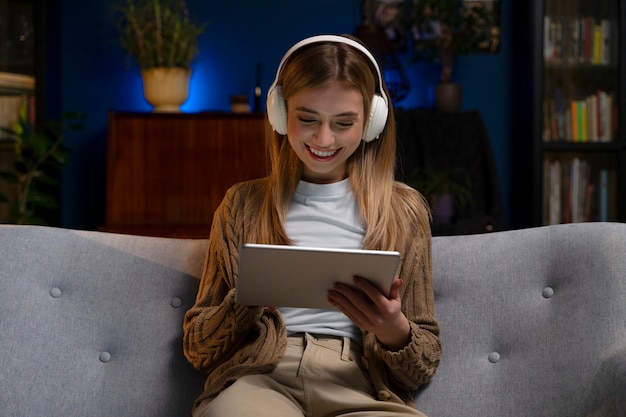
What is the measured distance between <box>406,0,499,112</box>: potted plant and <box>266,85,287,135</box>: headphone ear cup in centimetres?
276

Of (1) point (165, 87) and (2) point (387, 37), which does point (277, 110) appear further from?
(2) point (387, 37)

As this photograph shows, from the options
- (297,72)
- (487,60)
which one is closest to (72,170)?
(487,60)

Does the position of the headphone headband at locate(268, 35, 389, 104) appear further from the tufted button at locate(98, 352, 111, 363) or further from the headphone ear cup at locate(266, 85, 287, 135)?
the tufted button at locate(98, 352, 111, 363)

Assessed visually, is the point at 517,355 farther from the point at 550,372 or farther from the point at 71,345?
the point at 71,345

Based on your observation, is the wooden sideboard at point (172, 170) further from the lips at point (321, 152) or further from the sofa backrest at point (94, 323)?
the lips at point (321, 152)

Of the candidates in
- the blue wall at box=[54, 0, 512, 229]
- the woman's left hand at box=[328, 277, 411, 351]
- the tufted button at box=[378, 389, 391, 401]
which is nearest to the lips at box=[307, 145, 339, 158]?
the woman's left hand at box=[328, 277, 411, 351]

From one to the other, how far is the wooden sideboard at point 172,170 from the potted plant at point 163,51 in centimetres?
25

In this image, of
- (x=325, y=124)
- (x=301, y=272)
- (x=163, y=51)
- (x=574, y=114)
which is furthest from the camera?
(x=574, y=114)

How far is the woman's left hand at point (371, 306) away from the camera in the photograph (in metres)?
1.56

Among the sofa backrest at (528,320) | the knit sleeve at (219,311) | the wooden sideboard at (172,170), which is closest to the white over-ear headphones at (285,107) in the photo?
the knit sleeve at (219,311)

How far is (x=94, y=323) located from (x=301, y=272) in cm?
73

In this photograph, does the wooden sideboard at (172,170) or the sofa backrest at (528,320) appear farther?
the wooden sideboard at (172,170)

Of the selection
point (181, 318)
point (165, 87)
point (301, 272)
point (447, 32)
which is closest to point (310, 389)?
point (301, 272)

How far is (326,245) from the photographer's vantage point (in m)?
1.90
